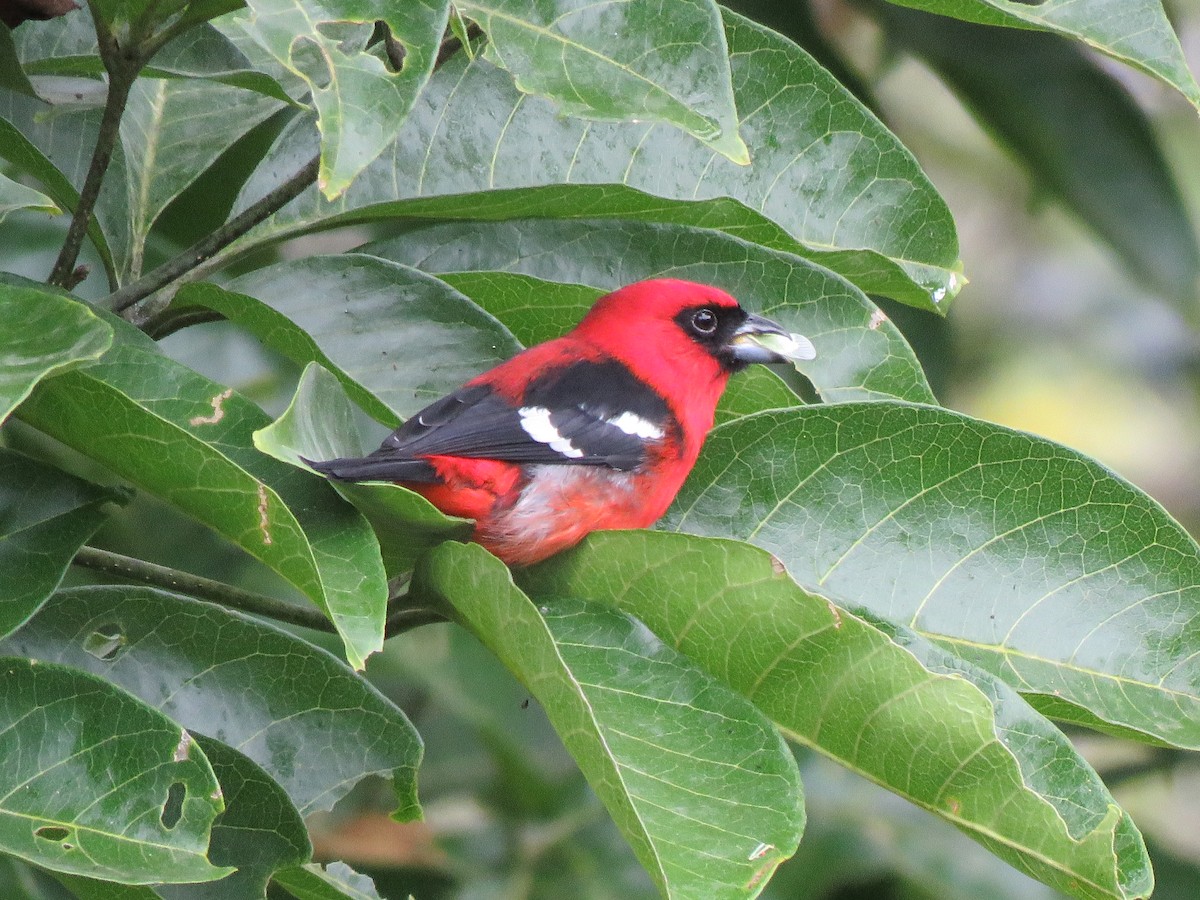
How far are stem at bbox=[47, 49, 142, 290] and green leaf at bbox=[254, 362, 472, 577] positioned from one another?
0.35m

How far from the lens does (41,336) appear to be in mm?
1398

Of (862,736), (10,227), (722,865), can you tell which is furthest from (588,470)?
(10,227)

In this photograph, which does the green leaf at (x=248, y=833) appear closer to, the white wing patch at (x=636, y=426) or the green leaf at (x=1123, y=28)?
the white wing patch at (x=636, y=426)

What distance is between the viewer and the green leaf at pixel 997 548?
1773 mm

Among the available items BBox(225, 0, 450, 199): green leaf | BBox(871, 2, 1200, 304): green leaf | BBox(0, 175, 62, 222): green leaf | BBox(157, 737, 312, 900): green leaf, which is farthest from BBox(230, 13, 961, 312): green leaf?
BBox(871, 2, 1200, 304): green leaf

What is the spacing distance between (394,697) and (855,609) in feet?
7.32

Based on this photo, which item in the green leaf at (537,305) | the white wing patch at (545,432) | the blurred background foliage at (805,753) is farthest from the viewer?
the blurred background foliage at (805,753)

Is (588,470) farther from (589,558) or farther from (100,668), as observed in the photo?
(100,668)

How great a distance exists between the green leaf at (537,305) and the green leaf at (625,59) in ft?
1.68

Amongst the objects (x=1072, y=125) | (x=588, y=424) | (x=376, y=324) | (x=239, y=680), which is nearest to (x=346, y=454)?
(x=376, y=324)

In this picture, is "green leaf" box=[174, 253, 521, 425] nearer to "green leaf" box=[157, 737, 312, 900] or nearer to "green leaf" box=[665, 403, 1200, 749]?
"green leaf" box=[665, 403, 1200, 749]

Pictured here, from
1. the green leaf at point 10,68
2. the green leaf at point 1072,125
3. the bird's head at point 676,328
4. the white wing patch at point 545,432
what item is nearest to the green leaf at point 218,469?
the green leaf at point 10,68

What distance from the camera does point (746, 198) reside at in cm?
215

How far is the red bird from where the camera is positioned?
221 cm
